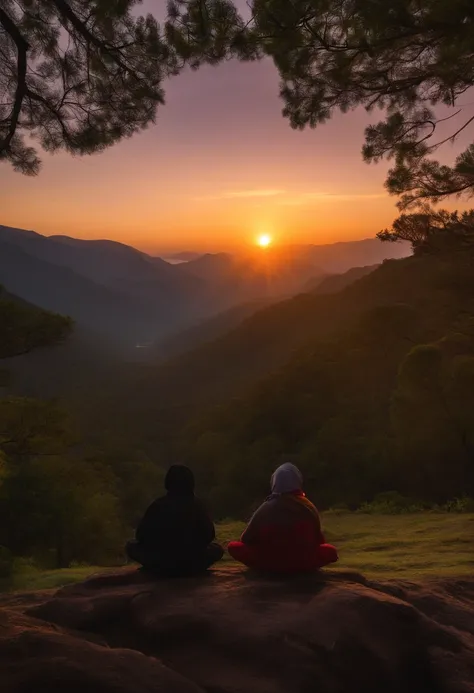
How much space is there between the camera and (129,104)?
674cm

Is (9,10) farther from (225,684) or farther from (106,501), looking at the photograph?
(106,501)

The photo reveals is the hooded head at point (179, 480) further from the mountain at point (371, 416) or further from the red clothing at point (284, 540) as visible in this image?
the mountain at point (371, 416)

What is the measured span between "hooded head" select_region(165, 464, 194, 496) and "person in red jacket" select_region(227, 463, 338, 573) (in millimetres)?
692

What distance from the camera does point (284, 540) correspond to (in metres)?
4.60

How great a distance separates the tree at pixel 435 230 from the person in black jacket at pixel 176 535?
285 inches

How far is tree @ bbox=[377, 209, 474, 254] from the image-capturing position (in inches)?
376

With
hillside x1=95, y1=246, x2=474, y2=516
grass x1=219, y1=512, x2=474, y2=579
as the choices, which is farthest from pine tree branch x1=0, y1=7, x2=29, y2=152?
hillside x1=95, y1=246, x2=474, y2=516

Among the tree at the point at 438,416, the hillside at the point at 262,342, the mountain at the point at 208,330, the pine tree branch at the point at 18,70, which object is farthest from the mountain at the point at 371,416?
the mountain at the point at 208,330

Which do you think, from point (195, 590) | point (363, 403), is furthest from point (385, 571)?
point (363, 403)

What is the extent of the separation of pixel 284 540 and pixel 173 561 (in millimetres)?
1026

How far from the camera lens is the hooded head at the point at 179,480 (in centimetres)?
480

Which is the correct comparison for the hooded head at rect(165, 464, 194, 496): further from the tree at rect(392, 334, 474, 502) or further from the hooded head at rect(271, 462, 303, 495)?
the tree at rect(392, 334, 474, 502)

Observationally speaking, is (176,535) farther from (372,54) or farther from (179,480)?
(372,54)

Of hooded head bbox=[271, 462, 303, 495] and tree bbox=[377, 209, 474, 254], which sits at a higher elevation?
tree bbox=[377, 209, 474, 254]
